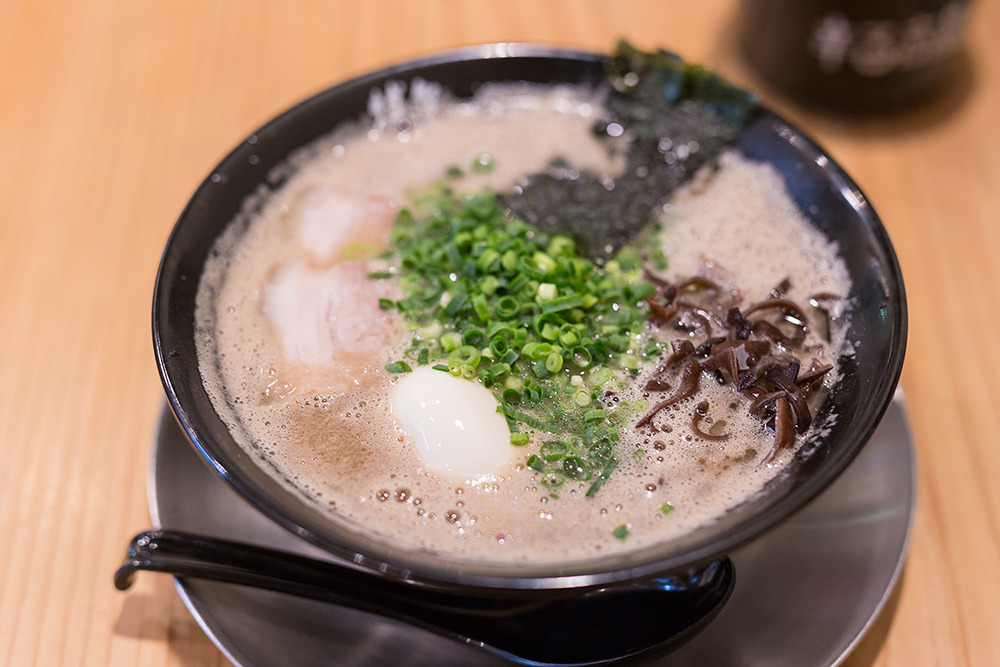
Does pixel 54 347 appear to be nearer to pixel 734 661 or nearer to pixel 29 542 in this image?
pixel 29 542

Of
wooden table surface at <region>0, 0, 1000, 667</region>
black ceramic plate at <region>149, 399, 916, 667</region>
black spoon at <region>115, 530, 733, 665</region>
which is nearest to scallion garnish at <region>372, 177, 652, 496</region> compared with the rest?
black spoon at <region>115, 530, 733, 665</region>

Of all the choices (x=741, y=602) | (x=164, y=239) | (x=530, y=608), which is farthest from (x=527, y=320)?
(x=164, y=239)

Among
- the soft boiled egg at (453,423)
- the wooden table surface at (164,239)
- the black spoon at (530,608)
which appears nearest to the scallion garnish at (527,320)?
the soft boiled egg at (453,423)

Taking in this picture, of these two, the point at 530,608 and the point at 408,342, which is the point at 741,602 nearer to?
the point at 530,608

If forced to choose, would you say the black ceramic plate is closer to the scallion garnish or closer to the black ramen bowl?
the black ramen bowl

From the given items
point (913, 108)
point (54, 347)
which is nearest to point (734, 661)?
A: point (54, 347)

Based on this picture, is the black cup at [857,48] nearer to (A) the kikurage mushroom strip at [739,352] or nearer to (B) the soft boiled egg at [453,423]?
(A) the kikurage mushroom strip at [739,352]
